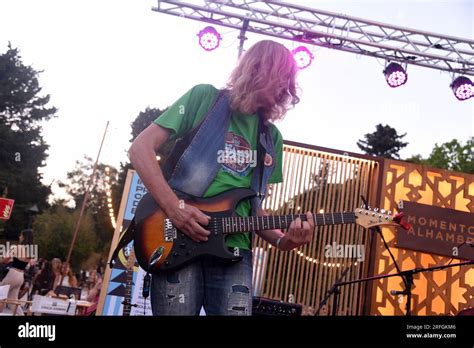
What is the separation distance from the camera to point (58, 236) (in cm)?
2108

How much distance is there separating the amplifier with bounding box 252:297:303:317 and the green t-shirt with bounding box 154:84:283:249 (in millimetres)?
2229

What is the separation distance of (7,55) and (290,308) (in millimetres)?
8851

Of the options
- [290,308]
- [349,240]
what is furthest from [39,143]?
[290,308]

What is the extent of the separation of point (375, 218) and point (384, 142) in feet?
92.7

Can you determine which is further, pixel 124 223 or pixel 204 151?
pixel 124 223

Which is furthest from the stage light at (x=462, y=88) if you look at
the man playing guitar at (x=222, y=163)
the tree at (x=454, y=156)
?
→ the tree at (x=454, y=156)

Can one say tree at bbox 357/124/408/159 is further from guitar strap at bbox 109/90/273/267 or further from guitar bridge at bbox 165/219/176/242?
guitar bridge at bbox 165/219/176/242

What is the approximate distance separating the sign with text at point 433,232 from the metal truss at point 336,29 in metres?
2.09

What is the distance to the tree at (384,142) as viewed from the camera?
29.2 metres

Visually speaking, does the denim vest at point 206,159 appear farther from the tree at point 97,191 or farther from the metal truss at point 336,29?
the tree at point 97,191

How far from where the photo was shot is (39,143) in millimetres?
12570

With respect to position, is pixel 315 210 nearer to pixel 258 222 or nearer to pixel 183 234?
pixel 258 222

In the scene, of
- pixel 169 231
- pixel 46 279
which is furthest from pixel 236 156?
pixel 46 279
